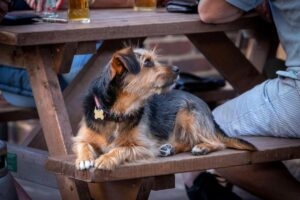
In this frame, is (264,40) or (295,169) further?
(264,40)

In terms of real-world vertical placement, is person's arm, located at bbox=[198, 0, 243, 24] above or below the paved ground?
above

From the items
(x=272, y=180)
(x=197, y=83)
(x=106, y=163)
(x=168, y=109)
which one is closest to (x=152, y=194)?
(x=197, y=83)

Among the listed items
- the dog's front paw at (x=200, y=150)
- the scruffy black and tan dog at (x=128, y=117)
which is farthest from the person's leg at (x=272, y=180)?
the dog's front paw at (x=200, y=150)

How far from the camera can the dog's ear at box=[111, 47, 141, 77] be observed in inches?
136

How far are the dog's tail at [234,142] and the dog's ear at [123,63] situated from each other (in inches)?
24.4

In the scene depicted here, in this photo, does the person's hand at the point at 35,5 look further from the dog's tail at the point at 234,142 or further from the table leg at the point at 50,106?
the dog's tail at the point at 234,142

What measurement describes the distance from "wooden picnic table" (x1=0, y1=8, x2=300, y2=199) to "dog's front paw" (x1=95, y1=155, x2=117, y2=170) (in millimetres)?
28

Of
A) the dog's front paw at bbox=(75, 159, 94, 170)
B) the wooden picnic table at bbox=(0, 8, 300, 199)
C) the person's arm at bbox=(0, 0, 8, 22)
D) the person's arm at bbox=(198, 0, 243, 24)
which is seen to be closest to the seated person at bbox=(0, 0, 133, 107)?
the wooden picnic table at bbox=(0, 8, 300, 199)

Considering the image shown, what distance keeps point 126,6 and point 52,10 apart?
529 mm

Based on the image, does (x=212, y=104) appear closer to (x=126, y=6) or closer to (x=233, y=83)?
(x=233, y=83)

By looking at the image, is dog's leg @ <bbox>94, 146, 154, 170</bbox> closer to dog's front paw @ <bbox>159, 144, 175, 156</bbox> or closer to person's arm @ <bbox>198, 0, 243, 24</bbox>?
dog's front paw @ <bbox>159, 144, 175, 156</bbox>

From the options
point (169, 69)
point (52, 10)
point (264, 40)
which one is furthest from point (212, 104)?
point (169, 69)

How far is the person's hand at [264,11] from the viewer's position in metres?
4.24

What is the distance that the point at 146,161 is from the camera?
11.2 feet
